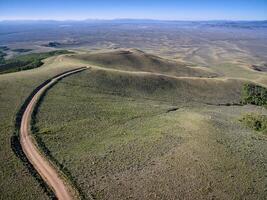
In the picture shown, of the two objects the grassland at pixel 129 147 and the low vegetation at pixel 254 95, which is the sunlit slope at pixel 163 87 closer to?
the low vegetation at pixel 254 95

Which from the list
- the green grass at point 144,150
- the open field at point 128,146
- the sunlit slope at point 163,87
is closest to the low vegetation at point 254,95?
the sunlit slope at point 163,87

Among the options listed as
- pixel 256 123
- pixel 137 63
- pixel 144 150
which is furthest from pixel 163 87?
pixel 144 150

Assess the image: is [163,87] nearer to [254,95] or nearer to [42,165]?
[254,95]

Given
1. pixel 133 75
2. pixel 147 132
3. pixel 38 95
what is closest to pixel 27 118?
pixel 38 95

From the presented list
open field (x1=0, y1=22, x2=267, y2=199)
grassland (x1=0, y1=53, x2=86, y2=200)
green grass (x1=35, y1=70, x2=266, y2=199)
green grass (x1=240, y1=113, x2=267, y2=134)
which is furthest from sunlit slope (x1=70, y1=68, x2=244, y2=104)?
green grass (x1=240, y1=113, x2=267, y2=134)

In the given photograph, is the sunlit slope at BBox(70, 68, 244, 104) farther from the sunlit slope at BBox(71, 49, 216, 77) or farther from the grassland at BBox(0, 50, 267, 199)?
the sunlit slope at BBox(71, 49, 216, 77)

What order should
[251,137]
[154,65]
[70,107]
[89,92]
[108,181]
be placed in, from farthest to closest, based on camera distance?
[154,65] < [89,92] < [70,107] < [251,137] < [108,181]

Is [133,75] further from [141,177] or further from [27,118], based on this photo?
[141,177]

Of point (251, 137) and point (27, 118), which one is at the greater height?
point (27, 118)
